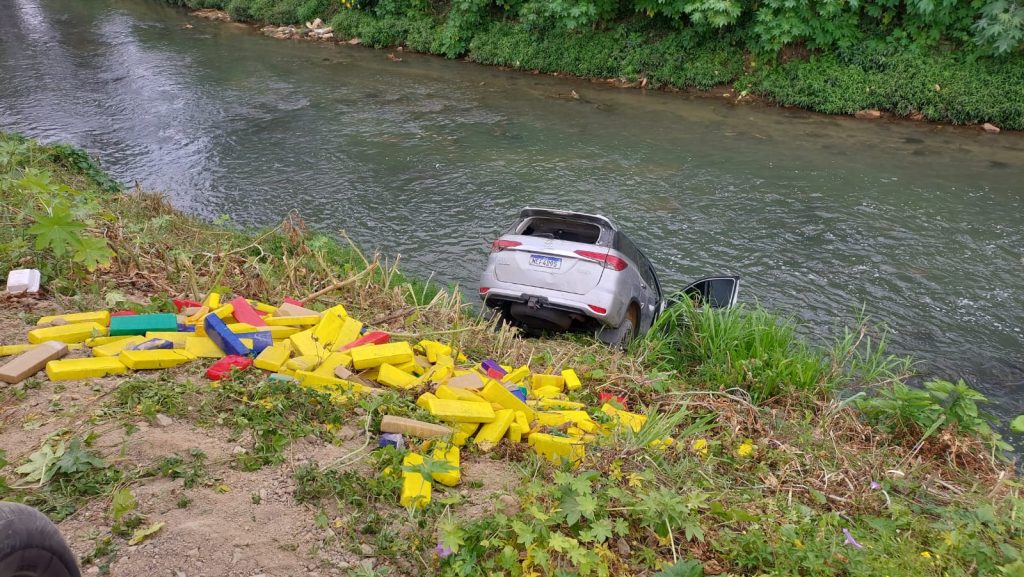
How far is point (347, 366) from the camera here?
520 centimetres

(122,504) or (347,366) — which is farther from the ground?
(122,504)

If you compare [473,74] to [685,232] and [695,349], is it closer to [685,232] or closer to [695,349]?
[685,232]

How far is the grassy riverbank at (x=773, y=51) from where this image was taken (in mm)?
16484

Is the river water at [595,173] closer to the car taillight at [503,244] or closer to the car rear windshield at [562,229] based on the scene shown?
the car rear windshield at [562,229]

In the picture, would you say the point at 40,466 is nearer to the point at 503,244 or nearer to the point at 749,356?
the point at 503,244

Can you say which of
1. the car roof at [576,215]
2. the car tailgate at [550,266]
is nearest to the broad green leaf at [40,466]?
the car tailgate at [550,266]

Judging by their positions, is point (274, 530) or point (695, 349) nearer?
point (274, 530)

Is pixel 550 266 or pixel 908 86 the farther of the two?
pixel 908 86

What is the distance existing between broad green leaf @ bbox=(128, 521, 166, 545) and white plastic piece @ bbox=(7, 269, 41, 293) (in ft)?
12.6

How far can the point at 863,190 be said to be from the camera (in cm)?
1336

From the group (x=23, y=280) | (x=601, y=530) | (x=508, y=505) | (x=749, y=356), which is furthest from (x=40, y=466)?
(x=749, y=356)

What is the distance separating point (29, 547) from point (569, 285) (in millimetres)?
5316

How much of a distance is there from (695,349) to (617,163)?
8.06 meters

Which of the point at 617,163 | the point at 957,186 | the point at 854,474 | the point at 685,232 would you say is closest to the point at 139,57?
the point at 617,163
